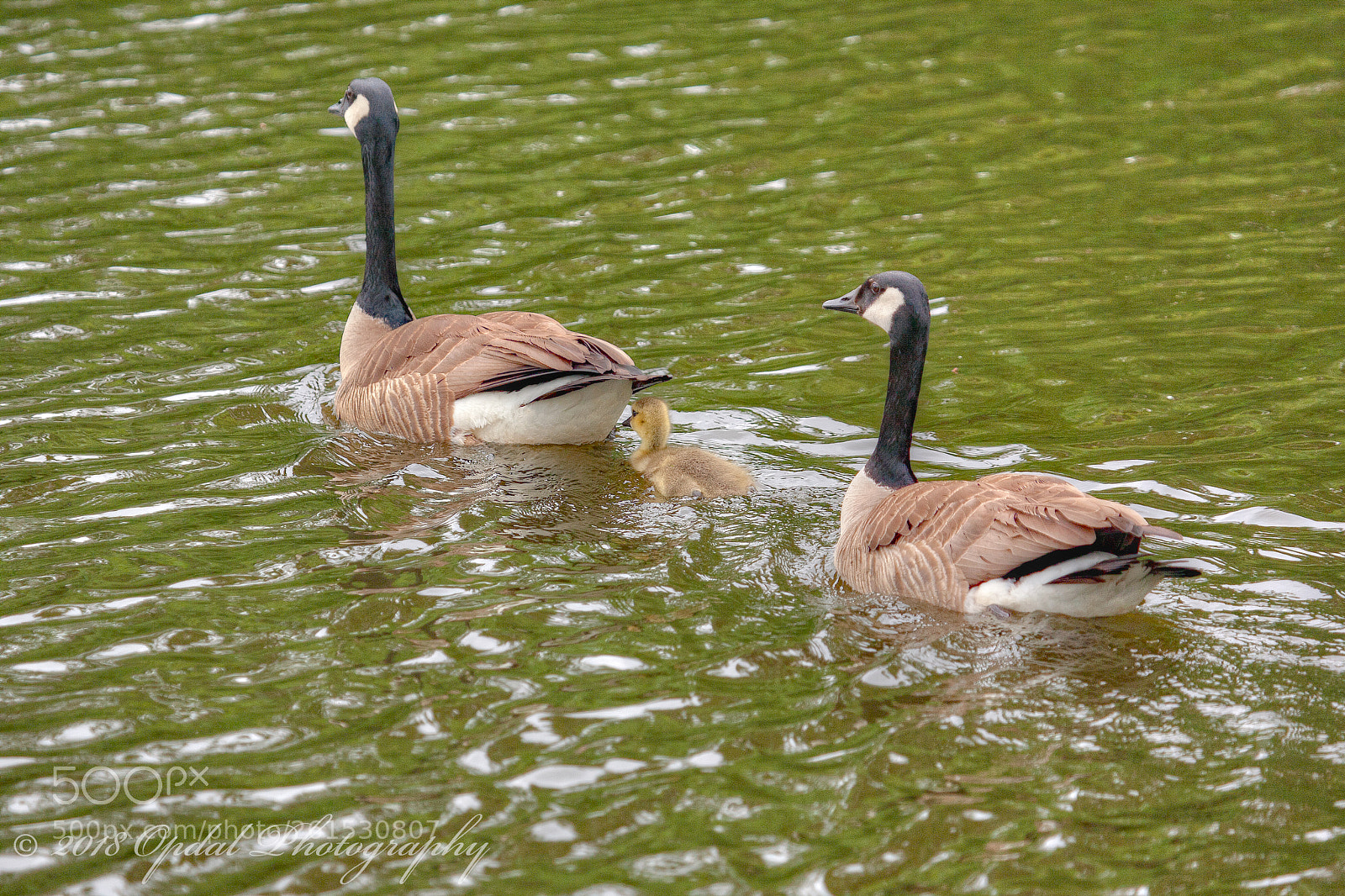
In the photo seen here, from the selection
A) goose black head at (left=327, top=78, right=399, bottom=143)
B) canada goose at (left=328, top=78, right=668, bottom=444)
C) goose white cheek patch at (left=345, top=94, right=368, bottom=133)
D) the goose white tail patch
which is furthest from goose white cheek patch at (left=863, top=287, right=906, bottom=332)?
goose white cheek patch at (left=345, top=94, right=368, bottom=133)

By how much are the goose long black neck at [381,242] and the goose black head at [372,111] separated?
46mm

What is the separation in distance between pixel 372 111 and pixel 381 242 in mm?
895

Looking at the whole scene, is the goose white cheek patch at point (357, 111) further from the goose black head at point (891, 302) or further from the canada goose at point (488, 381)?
the goose black head at point (891, 302)

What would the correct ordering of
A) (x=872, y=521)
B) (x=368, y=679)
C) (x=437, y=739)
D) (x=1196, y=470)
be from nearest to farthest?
(x=437, y=739) → (x=368, y=679) → (x=872, y=521) → (x=1196, y=470)

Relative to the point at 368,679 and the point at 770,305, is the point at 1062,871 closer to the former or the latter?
the point at 368,679

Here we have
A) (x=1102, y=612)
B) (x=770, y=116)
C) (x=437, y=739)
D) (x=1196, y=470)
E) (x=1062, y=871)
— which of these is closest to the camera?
(x=1062, y=871)

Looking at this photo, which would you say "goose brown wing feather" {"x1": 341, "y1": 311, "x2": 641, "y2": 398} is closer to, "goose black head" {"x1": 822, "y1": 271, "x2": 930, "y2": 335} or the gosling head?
the gosling head

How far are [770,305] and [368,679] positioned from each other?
18.9ft

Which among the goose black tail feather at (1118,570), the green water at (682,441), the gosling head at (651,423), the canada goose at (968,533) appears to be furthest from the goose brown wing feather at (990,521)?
the gosling head at (651,423)

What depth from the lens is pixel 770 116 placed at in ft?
46.1

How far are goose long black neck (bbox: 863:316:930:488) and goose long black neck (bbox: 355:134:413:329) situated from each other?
384cm

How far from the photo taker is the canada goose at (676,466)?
723 cm

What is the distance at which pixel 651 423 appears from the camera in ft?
25.5

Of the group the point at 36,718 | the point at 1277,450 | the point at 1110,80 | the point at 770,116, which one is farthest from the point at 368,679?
the point at 1110,80
